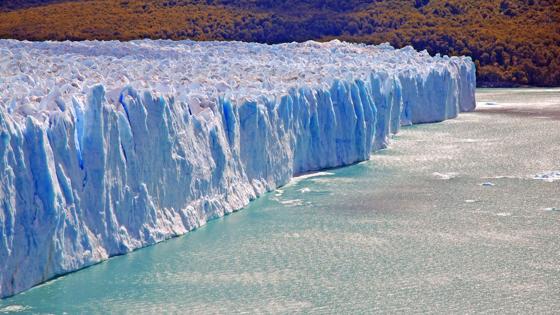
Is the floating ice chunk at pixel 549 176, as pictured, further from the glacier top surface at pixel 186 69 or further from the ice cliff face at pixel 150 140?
the glacier top surface at pixel 186 69

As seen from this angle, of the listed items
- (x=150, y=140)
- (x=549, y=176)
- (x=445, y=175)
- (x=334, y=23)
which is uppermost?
(x=334, y=23)

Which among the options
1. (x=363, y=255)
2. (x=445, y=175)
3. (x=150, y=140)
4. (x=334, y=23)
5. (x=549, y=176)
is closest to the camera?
(x=363, y=255)

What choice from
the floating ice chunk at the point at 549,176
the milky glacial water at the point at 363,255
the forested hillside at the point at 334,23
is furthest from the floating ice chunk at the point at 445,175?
the forested hillside at the point at 334,23

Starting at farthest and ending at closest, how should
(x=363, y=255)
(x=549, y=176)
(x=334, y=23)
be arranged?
(x=334, y=23) < (x=549, y=176) < (x=363, y=255)

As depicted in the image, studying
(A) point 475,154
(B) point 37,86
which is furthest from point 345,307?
(A) point 475,154

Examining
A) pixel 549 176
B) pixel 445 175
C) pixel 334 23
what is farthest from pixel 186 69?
pixel 334 23

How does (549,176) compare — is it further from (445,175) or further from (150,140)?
(150,140)
